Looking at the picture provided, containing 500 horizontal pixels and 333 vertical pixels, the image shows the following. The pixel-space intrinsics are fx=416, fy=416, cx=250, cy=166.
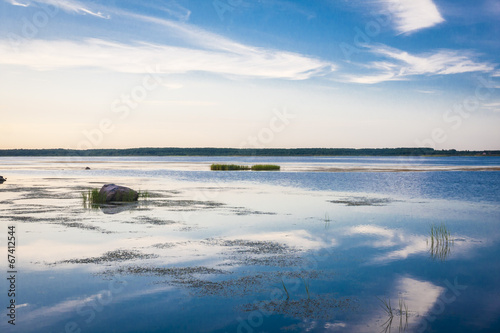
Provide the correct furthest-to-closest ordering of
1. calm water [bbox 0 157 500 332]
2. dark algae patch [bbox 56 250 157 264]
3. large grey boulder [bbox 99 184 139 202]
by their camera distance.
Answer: large grey boulder [bbox 99 184 139 202]
dark algae patch [bbox 56 250 157 264]
calm water [bbox 0 157 500 332]

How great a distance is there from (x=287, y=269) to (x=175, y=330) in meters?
4.09

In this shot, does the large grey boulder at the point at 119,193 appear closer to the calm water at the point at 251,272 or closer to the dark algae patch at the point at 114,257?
the calm water at the point at 251,272

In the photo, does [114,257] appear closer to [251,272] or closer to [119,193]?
[251,272]

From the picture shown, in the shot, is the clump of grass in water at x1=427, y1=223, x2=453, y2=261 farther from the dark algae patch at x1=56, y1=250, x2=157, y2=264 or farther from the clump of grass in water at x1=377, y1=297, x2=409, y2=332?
the dark algae patch at x1=56, y1=250, x2=157, y2=264

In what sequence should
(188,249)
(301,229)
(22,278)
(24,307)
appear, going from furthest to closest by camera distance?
(301,229)
(188,249)
(22,278)
(24,307)

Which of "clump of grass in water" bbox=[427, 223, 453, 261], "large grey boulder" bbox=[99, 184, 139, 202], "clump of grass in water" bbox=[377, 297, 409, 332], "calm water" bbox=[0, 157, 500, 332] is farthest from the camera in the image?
"large grey boulder" bbox=[99, 184, 139, 202]

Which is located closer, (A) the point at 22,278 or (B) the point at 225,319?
(B) the point at 225,319

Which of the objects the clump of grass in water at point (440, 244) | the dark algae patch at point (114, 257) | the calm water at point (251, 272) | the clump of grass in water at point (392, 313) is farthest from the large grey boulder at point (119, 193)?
the clump of grass in water at point (392, 313)

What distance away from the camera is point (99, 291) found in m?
8.99

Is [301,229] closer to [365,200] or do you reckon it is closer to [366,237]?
[366,237]

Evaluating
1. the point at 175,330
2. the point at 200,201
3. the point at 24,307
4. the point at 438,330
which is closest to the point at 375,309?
the point at 438,330

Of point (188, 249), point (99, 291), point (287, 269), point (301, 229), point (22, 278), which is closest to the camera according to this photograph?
point (99, 291)

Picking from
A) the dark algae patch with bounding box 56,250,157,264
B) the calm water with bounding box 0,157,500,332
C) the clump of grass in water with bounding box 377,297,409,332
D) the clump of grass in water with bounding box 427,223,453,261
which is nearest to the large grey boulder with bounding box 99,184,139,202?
the calm water with bounding box 0,157,500,332

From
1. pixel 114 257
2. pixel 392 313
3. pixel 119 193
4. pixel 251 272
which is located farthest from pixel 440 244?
pixel 119 193
